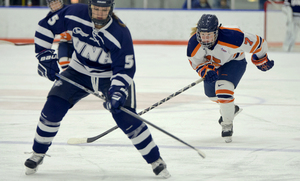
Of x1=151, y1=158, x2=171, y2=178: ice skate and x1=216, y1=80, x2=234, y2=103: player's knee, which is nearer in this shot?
x1=151, y1=158, x2=171, y2=178: ice skate

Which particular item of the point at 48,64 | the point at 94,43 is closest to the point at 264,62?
the point at 94,43

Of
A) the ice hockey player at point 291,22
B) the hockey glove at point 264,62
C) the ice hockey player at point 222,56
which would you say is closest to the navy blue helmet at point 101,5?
the ice hockey player at point 222,56

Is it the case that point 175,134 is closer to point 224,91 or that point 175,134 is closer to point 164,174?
point 224,91

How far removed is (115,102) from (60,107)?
0.97ft

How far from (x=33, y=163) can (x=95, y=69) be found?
0.53 m

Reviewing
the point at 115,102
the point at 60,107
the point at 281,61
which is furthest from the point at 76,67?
the point at 281,61

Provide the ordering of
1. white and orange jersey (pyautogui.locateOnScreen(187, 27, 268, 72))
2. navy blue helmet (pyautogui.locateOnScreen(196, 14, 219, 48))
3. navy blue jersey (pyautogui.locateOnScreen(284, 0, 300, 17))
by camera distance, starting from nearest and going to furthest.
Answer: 1. navy blue helmet (pyautogui.locateOnScreen(196, 14, 219, 48))
2. white and orange jersey (pyautogui.locateOnScreen(187, 27, 268, 72))
3. navy blue jersey (pyautogui.locateOnScreen(284, 0, 300, 17))

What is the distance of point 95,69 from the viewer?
220cm

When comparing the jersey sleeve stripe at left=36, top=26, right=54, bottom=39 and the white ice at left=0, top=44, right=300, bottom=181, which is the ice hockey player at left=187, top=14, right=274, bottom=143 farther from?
the jersey sleeve stripe at left=36, top=26, right=54, bottom=39

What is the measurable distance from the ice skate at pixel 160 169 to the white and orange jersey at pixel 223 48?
0.95 meters

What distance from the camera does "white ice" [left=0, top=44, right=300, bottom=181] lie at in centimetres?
225

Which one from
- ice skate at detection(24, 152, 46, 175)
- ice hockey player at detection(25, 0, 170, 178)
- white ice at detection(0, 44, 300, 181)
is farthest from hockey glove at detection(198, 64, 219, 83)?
ice skate at detection(24, 152, 46, 175)

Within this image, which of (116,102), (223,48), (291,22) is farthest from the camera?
(291,22)

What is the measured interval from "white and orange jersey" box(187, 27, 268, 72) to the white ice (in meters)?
0.50
